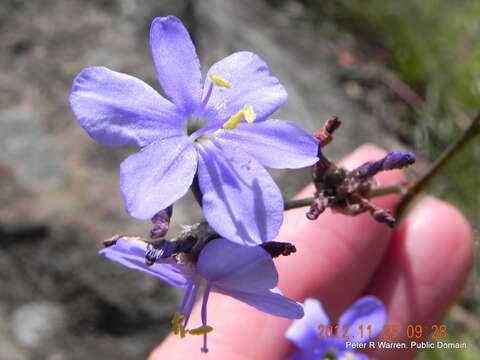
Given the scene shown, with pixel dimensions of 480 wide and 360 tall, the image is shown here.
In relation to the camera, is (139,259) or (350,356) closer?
(139,259)

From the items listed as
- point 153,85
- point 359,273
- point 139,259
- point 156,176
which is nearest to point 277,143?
point 156,176

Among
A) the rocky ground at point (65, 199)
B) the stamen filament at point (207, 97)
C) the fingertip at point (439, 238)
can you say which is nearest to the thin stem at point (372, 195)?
the stamen filament at point (207, 97)

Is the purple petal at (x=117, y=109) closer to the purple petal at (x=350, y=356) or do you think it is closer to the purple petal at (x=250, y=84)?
the purple petal at (x=250, y=84)

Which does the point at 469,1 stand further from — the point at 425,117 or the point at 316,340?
the point at 316,340

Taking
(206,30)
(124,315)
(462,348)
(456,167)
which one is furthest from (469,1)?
(124,315)

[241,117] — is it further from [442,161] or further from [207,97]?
[442,161]

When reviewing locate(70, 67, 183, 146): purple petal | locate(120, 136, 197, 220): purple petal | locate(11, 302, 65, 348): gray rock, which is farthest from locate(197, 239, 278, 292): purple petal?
locate(11, 302, 65, 348): gray rock
